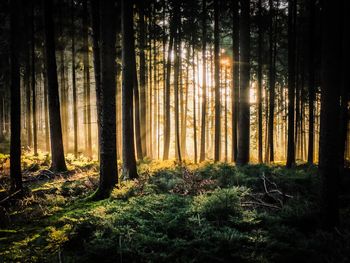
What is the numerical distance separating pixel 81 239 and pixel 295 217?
14.5ft

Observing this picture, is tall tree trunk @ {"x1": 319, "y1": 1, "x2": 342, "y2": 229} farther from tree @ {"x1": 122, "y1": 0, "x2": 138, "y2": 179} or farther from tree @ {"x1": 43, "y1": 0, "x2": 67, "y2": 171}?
tree @ {"x1": 43, "y1": 0, "x2": 67, "y2": 171}

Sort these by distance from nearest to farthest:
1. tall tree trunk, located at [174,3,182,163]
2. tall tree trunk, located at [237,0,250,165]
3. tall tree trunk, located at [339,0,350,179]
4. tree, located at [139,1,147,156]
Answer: tall tree trunk, located at [339,0,350,179] → tall tree trunk, located at [237,0,250,165] → tree, located at [139,1,147,156] → tall tree trunk, located at [174,3,182,163]

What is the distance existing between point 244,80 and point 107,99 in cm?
733

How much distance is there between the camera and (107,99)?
29.7 feet

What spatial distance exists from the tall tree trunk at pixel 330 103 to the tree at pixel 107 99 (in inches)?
241

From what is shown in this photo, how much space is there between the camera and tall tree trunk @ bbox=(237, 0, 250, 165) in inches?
523

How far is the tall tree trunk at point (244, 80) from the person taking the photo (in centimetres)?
1330

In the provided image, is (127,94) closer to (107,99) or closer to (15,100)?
(107,99)

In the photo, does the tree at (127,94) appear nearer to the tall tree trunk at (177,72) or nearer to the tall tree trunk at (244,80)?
the tall tree trunk at (244,80)

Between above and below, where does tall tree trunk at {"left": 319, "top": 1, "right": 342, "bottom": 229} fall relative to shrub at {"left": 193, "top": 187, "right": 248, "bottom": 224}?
above

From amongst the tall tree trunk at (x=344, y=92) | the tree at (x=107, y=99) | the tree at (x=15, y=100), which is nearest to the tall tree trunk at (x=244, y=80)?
the tall tree trunk at (x=344, y=92)

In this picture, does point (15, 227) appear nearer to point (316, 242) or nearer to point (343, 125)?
point (316, 242)

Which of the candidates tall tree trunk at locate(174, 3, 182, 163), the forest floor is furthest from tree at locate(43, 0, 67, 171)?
tall tree trunk at locate(174, 3, 182, 163)

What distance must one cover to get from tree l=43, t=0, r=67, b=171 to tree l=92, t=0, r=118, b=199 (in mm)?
5878
